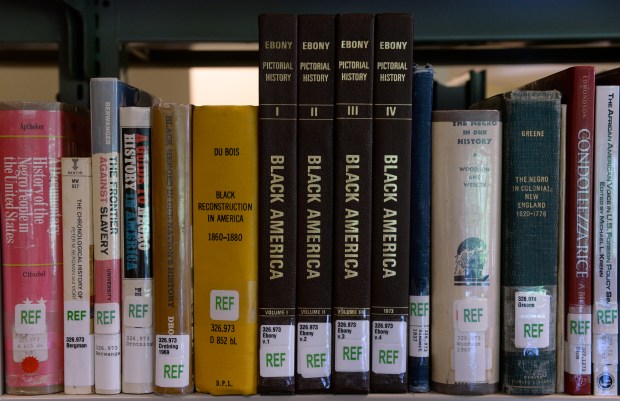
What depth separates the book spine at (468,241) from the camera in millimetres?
662

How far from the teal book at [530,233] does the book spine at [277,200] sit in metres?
0.25

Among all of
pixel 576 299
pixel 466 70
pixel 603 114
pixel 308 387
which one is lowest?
pixel 308 387

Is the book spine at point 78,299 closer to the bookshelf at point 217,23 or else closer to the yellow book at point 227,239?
the yellow book at point 227,239

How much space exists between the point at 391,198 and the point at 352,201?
0.15ft

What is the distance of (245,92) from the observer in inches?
68.5

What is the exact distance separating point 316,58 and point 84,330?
1.36 ft

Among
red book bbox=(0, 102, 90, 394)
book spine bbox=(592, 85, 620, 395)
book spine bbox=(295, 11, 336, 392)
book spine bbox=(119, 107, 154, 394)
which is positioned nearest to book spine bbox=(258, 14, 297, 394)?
book spine bbox=(295, 11, 336, 392)

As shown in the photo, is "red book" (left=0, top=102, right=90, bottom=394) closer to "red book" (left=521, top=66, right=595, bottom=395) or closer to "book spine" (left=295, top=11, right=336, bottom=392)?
"book spine" (left=295, top=11, right=336, bottom=392)

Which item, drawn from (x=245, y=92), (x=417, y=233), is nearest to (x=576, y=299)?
(x=417, y=233)

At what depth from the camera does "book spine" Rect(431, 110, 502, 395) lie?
662 mm

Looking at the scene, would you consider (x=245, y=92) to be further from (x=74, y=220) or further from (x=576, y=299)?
(x=576, y=299)

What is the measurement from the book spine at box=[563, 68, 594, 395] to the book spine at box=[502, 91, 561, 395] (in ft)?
0.06

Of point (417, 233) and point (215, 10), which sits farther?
point (215, 10)

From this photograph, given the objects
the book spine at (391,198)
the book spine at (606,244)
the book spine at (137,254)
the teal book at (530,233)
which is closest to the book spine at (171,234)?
the book spine at (137,254)
